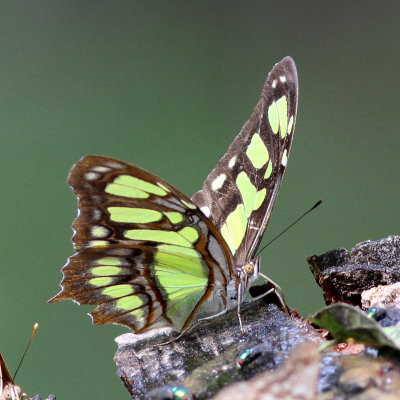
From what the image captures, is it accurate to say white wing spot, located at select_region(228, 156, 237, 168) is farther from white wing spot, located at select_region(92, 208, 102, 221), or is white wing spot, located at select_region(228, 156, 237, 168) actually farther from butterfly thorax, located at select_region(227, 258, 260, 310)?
white wing spot, located at select_region(92, 208, 102, 221)

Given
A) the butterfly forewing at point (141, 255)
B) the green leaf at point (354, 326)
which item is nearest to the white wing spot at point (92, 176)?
the butterfly forewing at point (141, 255)

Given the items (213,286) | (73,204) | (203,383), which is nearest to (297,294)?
(73,204)

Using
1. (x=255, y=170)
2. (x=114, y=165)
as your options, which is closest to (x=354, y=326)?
(x=114, y=165)

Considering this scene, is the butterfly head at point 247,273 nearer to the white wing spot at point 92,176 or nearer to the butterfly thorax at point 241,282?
the butterfly thorax at point 241,282

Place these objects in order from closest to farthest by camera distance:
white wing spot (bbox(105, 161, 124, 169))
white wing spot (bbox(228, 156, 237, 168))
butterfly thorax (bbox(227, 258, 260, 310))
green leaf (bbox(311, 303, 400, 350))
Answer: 1. green leaf (bbox(311, 303, 400, 350))
2. white wing spot (bbox(105, 161, 124, 169))
3. butterfly thorax (bbox(227, 258, 260, 310))
4. white wing spot (bbox(228, 156, 237, 168))

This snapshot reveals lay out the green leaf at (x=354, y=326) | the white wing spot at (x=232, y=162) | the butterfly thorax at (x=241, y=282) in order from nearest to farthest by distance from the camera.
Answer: the green leaf at (x=354, y=326)
the butterfly thorax at (x=241, y=282)
the white wing spot at (x=232, y=162)

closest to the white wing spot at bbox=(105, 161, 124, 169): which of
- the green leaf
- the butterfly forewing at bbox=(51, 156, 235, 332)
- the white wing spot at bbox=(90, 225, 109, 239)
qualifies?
the butterfly forewing at bbox=(51, 156, 235, 332)
